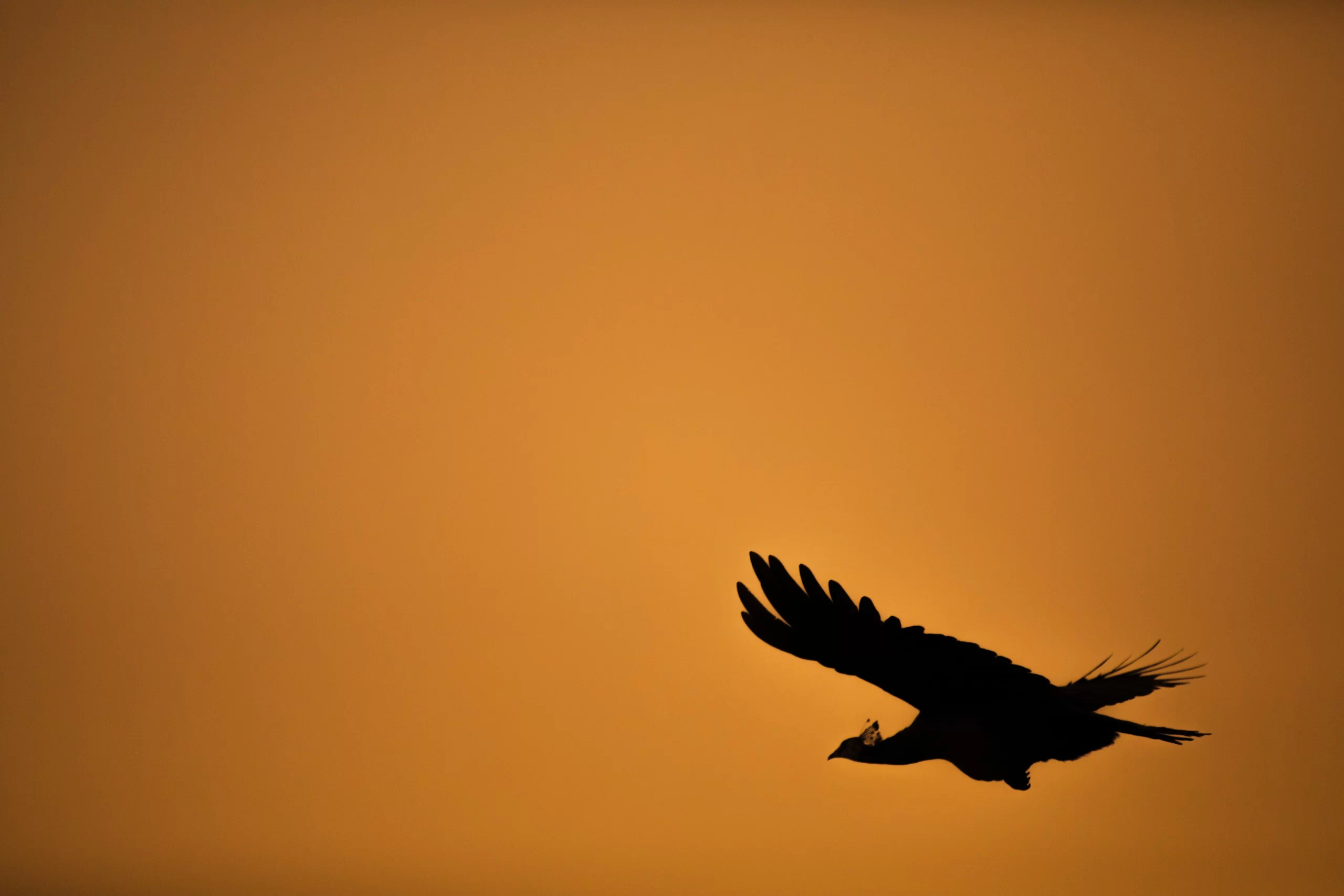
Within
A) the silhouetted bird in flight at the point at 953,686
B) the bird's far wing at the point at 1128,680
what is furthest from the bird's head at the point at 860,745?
the bird's far wing at the point at 1128,680

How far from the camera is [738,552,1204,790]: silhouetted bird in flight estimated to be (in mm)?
1296

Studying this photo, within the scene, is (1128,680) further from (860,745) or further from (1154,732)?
(860,745)

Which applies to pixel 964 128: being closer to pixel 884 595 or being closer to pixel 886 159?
pixel 886 159

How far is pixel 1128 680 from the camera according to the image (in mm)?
1369

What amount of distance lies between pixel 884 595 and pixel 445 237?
957 mm

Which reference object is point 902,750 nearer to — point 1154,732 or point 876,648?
point 876,648

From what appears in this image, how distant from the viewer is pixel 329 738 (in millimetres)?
1405

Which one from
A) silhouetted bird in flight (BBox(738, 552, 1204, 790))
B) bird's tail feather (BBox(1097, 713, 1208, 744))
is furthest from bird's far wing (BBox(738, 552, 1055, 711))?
bird's tail feather (BBox(1097, 713, 1208, 744))

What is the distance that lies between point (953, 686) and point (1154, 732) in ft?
1.12

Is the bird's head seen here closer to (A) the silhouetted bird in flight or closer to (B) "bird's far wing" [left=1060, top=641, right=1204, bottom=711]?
(A) the silhouetted bird in flight

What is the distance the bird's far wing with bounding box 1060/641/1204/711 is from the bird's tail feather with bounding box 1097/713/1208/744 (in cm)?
3

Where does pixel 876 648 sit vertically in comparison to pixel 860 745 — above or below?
above

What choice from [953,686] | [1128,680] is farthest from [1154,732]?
[953,686]

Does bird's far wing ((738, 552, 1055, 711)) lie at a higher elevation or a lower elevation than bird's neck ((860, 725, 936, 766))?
higher
